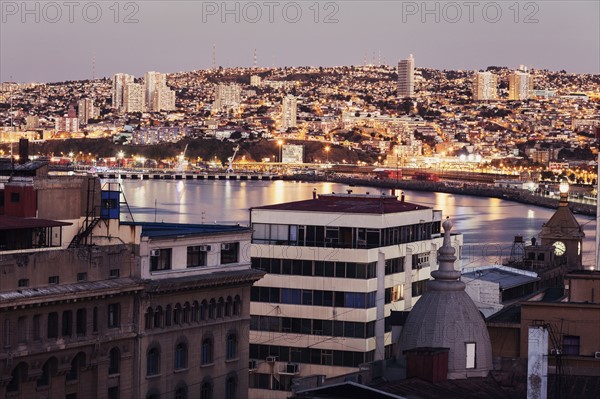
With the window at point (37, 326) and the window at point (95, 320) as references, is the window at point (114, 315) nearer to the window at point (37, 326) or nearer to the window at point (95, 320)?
the window at point (95, 320)

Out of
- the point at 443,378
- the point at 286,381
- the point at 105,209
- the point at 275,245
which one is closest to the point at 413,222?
the point at 275,245

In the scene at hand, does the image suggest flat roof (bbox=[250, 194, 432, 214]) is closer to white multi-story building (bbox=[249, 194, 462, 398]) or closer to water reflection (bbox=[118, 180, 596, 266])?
white multi-story building (bbox=[249, 194, 462, 398])

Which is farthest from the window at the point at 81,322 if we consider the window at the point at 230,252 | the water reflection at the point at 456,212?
the water reflection at the point at 456,212

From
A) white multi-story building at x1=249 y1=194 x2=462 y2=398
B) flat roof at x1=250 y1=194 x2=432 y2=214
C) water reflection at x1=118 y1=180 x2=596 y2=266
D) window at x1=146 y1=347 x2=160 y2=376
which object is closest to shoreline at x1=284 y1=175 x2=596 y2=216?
water reflection at x1=118 y1=180 x2=596 y2=266

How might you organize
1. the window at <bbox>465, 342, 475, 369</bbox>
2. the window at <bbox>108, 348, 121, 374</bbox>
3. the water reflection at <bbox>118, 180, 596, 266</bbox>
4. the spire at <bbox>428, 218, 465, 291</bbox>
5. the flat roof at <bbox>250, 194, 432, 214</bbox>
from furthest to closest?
the water reflection at <bbox>118, 180, 596, 266</bbox>, the flat roof at <bbox>250, 194, 432, 214</bbox>, the window at <bbox>108, 348, 121, 374</bbox>, the spire at <bbox>428, 218, 465, 291</bbox>, the window at <bbox>465, 342, 475, 369</bbox>

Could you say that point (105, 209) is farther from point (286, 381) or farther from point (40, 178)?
point (286, 381)
